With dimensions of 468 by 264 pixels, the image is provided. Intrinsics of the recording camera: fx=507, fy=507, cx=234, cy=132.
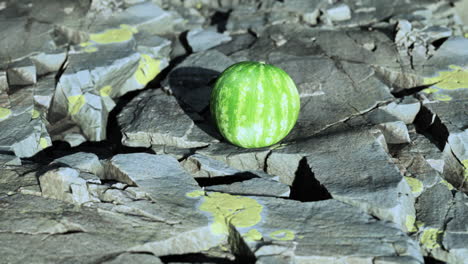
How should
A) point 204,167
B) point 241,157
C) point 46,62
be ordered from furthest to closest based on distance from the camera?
point 46,62 → point 241,157 → point 204,167

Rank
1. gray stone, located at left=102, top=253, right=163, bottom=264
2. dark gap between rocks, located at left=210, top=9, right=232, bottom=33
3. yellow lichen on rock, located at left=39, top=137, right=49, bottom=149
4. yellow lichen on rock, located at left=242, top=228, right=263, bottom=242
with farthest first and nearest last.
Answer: dark gap between rocks, located at left=210, top=9, right=232, bottom=33 → yellow lichen on rock, located at left=39, top=137, right=49, bottom=149 → yellow lichen on rock, located at left=242, top=228, right=263, bottom=242 → gray stone, located at left=102, top=253, right=163, bottom=264

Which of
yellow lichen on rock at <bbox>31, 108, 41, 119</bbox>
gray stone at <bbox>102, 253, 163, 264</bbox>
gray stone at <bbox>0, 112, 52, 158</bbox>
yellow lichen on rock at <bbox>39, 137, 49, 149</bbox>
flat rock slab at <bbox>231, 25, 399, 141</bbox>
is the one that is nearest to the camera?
gray stone at <bbox>102, 253, 163, 264</bbox>

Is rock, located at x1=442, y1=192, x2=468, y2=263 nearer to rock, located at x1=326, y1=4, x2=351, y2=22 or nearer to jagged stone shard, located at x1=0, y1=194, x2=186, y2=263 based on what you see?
jagged stone shard, located at x1=0, y1=194, x2=186, y2=263

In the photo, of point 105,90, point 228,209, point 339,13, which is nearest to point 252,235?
point 228,209

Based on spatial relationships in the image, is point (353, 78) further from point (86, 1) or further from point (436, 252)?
point (86, 1)

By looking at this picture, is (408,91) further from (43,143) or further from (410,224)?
(43,143)

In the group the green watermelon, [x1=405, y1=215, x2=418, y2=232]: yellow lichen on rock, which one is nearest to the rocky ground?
[x1=405, y1=215, x2=418, y2=232]: yellow lichen on rock

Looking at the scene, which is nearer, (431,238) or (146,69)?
(431,238)
